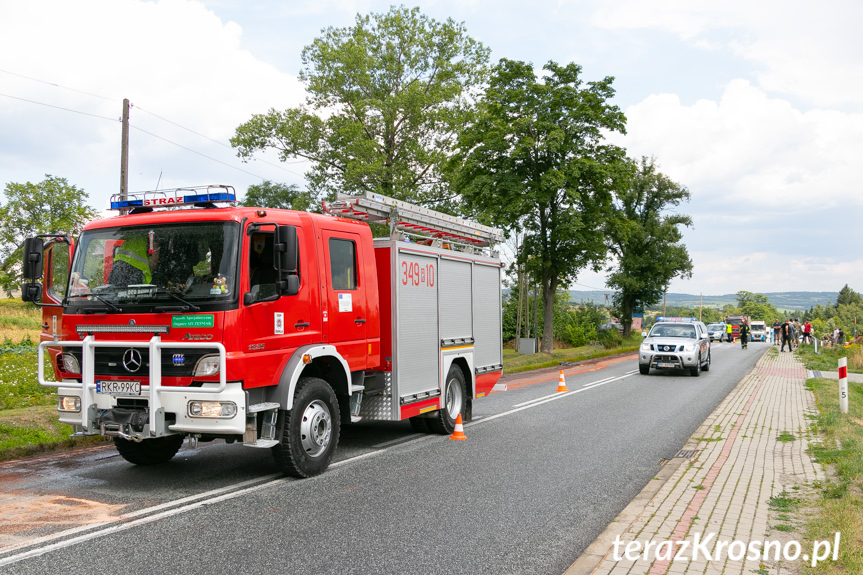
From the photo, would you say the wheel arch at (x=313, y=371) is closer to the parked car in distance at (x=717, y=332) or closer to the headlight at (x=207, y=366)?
the headlight at (x=207, y=366)

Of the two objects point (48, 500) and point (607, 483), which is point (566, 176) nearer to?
point (607, 483)

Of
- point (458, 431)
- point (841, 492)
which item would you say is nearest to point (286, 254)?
point (458, 431)

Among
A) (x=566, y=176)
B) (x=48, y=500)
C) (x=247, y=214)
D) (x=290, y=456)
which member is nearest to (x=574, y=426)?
(x=290, y=456)

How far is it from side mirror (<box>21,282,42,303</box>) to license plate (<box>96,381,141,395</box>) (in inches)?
56.5

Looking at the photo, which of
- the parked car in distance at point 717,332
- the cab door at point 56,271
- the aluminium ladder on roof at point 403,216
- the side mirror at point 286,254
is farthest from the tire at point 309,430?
the parked car in distance at point 717,332

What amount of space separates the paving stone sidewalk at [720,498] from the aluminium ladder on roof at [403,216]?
4475mm

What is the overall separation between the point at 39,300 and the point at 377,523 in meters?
4.40

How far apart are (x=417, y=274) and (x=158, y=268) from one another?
12.0ft

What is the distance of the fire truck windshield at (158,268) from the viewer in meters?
6.57

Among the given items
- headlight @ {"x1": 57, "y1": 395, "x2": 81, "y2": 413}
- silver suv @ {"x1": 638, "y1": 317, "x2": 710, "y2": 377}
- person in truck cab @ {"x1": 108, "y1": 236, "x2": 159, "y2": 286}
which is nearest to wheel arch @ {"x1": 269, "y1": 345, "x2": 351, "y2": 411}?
person in truck cab @ {"x1": 108, "y1": 236, "x2": 159, "y2": 286}

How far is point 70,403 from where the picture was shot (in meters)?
6.72

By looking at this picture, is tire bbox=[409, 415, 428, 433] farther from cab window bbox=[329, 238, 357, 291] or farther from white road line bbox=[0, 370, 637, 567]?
cab window bbox=[329, 238, 357, 291]

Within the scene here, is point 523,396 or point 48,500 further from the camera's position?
point 523,396

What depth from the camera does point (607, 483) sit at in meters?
7.43
